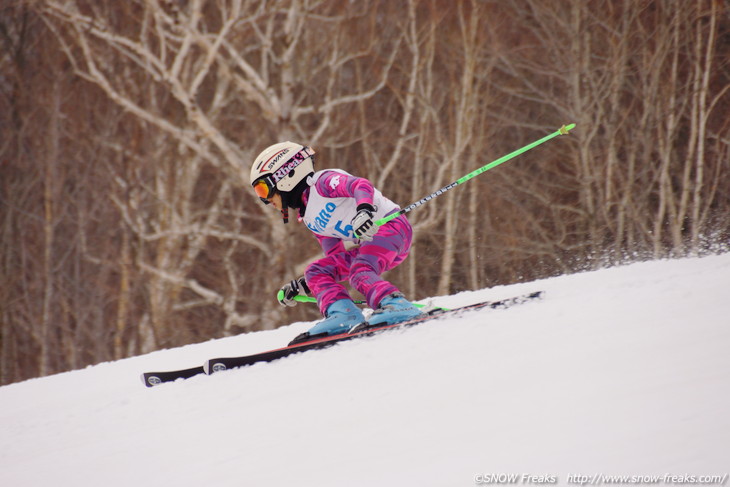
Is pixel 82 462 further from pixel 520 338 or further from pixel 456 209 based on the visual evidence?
pixel 456 209

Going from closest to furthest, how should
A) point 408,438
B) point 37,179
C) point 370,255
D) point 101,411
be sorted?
point 408,438 < point 101,411 < point 370,255 < point 37,179

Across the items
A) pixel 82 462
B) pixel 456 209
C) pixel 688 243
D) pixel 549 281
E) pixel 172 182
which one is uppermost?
pixel 172 182

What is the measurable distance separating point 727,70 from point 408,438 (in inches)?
481

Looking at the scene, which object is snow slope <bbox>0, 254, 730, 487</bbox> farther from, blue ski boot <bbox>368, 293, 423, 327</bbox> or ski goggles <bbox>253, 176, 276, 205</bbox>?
ski goggles <bbox>253, 176, 276, 205</bbox>

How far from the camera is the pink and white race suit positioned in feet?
14.4

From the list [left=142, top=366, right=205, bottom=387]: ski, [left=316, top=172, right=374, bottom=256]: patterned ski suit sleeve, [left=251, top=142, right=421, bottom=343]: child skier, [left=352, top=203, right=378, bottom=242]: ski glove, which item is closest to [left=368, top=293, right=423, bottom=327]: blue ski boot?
[left=251, top=142, right=421, bottom=343]: child skier

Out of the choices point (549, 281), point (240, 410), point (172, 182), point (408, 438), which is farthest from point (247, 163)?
point (408, 438)

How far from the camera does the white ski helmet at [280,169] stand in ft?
14.7

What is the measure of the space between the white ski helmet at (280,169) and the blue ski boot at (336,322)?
75 cm

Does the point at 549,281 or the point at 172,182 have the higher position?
the point at 172,182

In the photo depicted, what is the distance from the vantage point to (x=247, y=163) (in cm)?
1055

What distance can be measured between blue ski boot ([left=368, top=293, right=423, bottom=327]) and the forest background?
5.97 metres

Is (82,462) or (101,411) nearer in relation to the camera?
(82,462)

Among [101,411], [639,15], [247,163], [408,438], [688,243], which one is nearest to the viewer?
[408,438]
